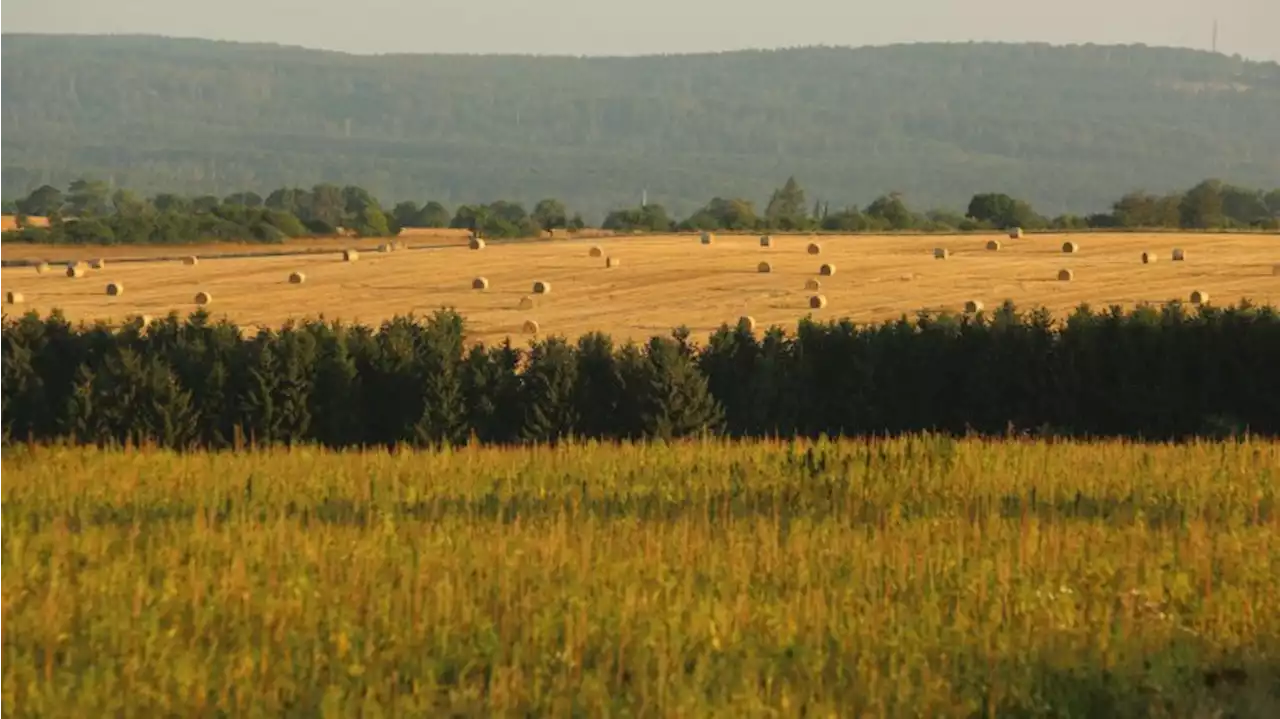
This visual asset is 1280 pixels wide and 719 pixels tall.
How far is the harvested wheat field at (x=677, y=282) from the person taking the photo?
63062 mm

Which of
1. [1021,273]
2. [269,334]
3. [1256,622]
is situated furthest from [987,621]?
[1021,273]

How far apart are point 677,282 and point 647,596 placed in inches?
2371

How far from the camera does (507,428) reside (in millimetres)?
44812

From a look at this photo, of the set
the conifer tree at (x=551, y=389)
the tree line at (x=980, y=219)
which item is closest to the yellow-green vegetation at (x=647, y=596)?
the conifer tree at (x=551, y=389)

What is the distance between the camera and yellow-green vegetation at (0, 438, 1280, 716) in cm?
988

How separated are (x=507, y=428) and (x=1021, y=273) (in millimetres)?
29185

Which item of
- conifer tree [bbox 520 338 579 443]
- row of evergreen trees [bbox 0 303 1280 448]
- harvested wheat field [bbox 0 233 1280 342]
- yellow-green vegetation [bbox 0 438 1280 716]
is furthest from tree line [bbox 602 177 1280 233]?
yellow-green vegetation [bbox 0 438 1280 716]

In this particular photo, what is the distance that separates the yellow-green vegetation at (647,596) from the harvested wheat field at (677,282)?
4066 centimetres

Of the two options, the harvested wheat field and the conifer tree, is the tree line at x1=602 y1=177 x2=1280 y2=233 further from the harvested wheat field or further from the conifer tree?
the conifer tree

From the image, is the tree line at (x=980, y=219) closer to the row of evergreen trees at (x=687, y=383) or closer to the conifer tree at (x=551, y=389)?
the row of evergreen trees at (x=687, y=383)

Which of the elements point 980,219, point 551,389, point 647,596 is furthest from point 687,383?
point 980,219

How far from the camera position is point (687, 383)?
43719 millimetres

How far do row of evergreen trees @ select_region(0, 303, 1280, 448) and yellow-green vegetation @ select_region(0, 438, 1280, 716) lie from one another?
2414cm

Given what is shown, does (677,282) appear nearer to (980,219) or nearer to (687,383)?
(687,383)
